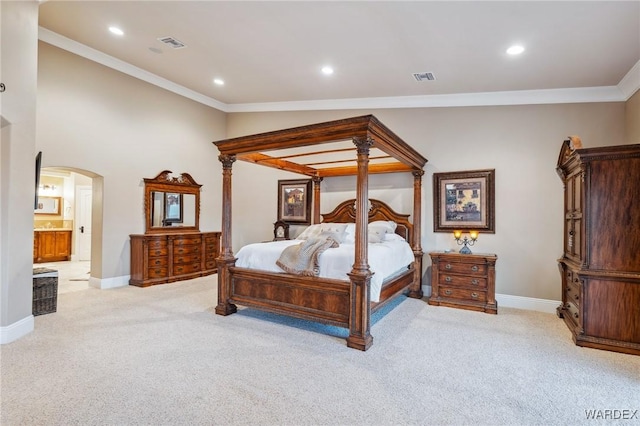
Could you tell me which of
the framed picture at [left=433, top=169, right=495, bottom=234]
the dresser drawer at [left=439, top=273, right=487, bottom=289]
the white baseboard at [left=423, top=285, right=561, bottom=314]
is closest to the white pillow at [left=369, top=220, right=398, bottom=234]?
the framed picture at [left=433, top=169, right=495, bottom=234]

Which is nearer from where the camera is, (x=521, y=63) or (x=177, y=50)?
(x=521, y=63)

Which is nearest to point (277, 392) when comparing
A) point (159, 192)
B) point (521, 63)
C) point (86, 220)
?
point (521, 63)

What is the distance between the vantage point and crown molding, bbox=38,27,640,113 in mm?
→ 4539

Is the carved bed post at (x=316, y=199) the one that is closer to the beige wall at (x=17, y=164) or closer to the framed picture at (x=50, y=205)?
the beige wall at (x=17, y=164)

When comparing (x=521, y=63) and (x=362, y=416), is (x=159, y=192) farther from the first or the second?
(x=521, y=63)

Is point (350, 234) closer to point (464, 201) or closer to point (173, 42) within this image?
point (464, 201)

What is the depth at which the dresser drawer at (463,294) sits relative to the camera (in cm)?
467

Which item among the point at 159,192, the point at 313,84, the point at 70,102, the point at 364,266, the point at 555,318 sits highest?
the point at 313,84

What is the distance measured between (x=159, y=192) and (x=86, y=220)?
4.36 m

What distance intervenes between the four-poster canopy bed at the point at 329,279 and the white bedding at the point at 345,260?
10 cm

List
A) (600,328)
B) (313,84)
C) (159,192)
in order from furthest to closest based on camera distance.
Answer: (159,192) → (313,84) → (600,328)

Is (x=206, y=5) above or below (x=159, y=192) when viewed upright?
above

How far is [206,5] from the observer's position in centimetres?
357

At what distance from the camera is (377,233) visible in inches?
202
